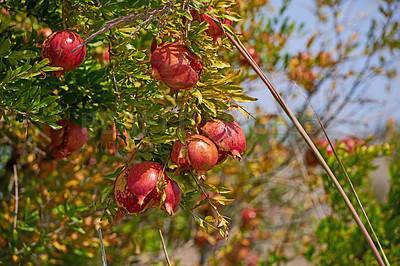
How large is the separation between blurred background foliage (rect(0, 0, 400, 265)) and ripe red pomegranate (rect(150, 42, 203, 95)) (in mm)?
49

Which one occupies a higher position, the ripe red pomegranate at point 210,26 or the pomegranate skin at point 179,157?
the ripe red pomegranate at point 210,26

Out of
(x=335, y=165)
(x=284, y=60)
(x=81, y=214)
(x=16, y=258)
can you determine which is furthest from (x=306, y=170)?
(x=16, y=258)

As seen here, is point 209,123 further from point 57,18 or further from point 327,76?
point 327,76

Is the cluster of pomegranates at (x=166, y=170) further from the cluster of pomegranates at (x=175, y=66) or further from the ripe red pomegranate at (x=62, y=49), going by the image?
the ripe red pomegranate at (x=62, y=49)

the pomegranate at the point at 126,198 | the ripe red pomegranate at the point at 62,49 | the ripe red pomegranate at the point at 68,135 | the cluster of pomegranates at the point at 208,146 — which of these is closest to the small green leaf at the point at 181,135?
the cluster of pomegranates at the point at 208,146

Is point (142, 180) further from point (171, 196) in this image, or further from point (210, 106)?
point (210, 106)

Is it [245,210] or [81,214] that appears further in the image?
[245,210]

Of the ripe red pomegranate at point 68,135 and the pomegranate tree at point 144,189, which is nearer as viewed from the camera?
the pomegranate tree at point 144,189

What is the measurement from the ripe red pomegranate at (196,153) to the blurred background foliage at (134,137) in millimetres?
39

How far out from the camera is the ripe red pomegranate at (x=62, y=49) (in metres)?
0.69

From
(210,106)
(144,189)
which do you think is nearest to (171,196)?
(144,189)

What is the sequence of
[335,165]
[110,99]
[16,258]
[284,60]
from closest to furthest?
[110,99]
[16,258]
[335,165]
[284,60]

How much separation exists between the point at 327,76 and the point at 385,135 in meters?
1.24

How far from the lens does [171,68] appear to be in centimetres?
62
